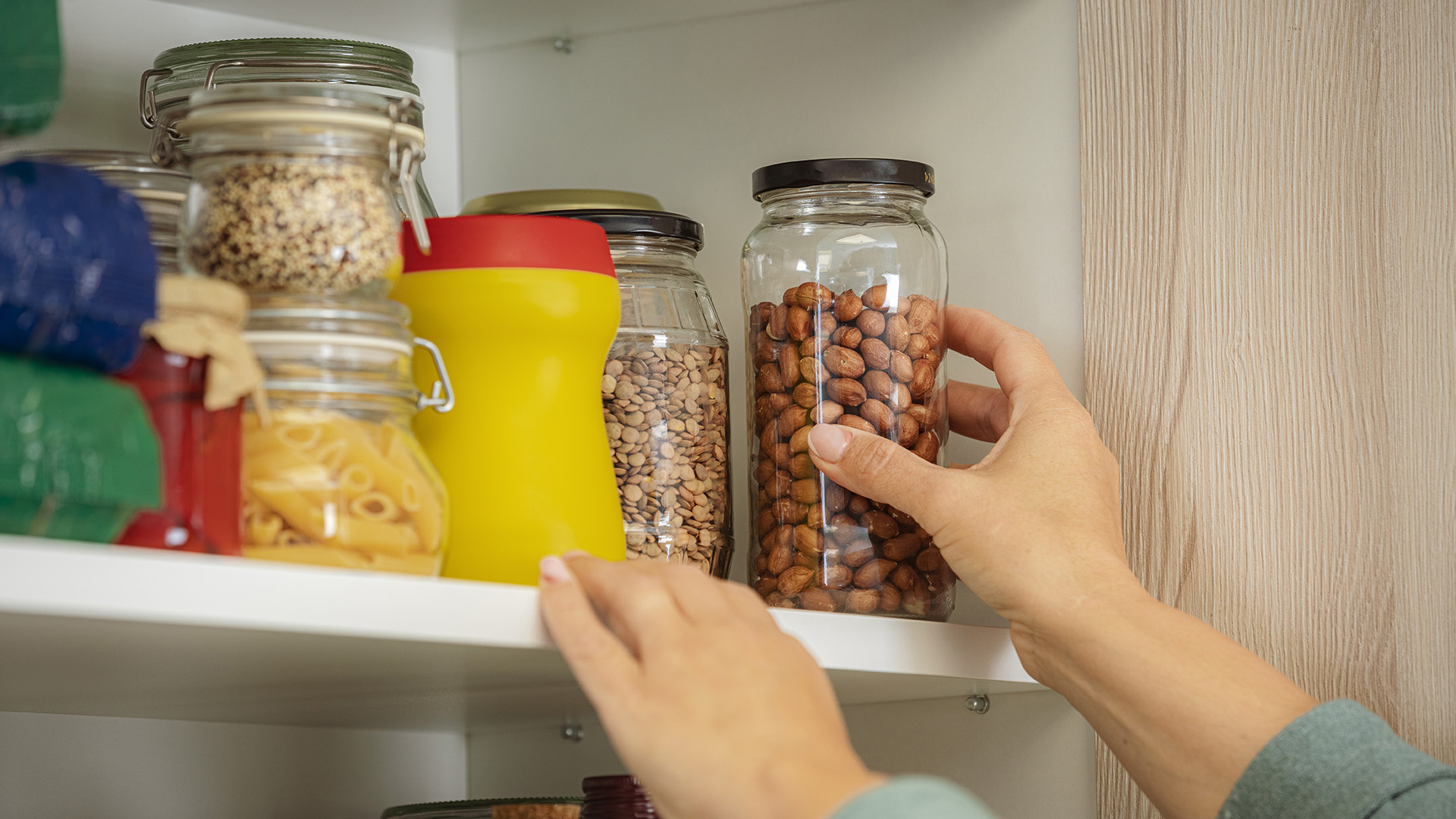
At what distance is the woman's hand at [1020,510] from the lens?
2.32 ft

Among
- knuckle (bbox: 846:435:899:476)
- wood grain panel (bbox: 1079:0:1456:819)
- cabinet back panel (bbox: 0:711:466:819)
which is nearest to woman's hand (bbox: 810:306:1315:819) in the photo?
knuckle (bbox: 846:435:899:476)

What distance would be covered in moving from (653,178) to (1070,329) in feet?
1.25

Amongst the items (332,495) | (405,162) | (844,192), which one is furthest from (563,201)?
(332,495)

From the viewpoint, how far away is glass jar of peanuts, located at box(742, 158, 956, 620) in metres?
0.74

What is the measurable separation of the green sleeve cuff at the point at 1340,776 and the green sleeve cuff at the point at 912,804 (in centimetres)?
32

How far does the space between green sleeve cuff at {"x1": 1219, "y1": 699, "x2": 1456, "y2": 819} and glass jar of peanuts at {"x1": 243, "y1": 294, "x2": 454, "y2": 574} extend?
43 centimetres

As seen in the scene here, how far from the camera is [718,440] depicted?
2.56ft

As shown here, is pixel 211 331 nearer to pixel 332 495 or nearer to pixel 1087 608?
pixel 332 495

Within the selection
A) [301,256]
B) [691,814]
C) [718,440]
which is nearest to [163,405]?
[301,256]

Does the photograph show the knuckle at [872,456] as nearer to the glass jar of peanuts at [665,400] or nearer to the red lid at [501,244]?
the glass jar of peanuts at [665,400]

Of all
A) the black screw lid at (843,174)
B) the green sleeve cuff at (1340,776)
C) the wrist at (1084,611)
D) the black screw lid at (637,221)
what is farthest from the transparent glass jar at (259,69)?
the green sleeve cuff at (1340,776)

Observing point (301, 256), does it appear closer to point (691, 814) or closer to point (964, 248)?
point (691, 814)

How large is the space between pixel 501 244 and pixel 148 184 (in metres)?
0.16

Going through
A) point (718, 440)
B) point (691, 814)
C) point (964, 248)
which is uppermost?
point (964, 248)
